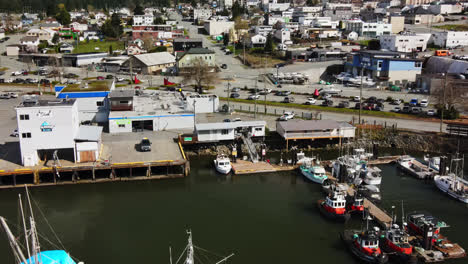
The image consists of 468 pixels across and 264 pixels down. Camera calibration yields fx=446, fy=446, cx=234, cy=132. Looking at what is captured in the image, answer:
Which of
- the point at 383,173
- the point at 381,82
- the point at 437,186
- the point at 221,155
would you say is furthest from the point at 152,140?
the point at 381,82

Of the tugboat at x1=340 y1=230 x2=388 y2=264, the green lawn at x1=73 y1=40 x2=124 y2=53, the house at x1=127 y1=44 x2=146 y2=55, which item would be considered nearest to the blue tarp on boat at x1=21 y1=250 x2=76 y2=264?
the tugboat at x1=340 y1=230 x2=388 y2=264

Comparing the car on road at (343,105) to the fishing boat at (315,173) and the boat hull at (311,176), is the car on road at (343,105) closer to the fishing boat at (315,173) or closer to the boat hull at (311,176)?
the fishing boat at (315,173)

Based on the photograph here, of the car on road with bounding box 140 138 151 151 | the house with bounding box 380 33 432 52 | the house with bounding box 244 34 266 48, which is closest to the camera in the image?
the car on road with bounding box 140 138 151 151

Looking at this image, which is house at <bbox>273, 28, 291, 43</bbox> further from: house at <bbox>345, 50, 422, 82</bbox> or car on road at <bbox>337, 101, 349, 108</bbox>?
car on road at <bbox>337, 101, 349, 108</bbox>

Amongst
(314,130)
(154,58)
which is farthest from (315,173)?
(154,58)

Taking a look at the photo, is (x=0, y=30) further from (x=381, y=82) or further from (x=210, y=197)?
(x=210, y=197)

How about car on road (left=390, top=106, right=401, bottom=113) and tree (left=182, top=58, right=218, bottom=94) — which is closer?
car on road (left=390, top=106, right=401, bottom=113)
